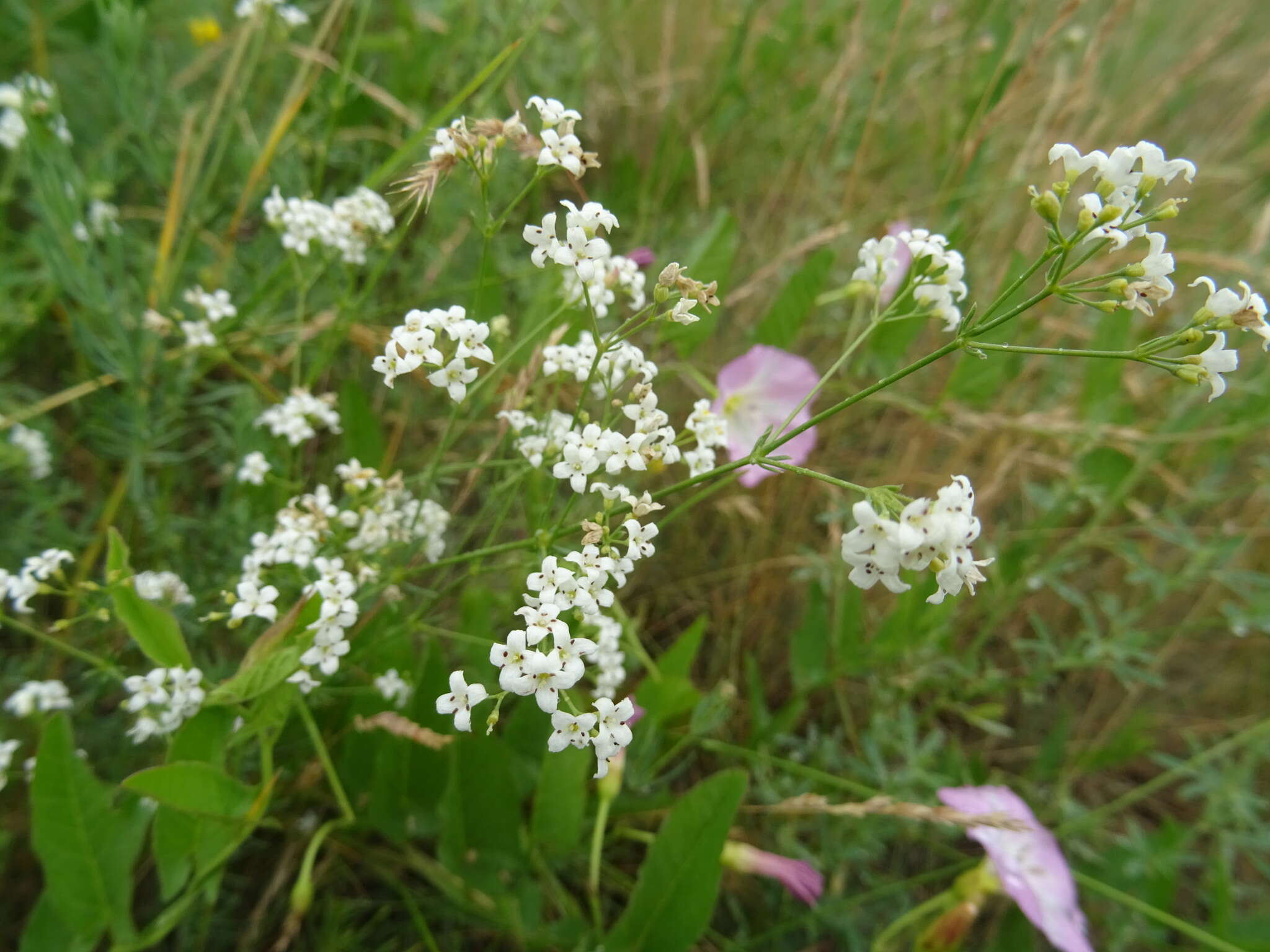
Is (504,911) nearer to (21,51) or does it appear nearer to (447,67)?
(447,67)

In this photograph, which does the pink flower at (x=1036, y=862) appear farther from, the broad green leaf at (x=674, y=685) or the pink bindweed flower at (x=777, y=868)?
the broad green leaf at (x=674, y=685)

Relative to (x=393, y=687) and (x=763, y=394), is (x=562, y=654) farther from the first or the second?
(x=763, y=394)

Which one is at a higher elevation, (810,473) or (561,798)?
(810,473)

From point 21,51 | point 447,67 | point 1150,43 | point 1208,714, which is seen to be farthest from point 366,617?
point 1150,43

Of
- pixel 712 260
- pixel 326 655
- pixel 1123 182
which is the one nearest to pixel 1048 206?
pixel 1123 182

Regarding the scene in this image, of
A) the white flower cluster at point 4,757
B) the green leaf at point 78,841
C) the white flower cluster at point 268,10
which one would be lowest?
the green leaf at point 78,841

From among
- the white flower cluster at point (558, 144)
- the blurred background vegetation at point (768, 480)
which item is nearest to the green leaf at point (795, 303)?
the blurred background vegetation at point (768, 480)
